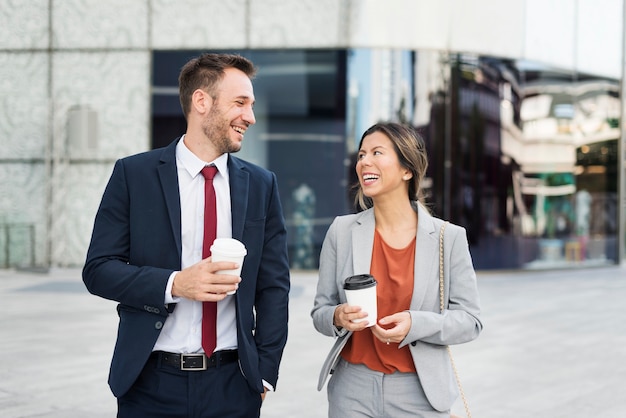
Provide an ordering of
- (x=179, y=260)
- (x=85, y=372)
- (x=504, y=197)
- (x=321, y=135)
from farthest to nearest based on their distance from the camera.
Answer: (x=504, y=197) < (x=321, y=135) < (x=85, y=372) < (x=179, y=260)

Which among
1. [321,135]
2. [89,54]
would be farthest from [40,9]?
[321,135]

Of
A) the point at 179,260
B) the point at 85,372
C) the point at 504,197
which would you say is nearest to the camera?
the point at 179,260

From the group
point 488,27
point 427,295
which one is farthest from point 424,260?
point 488,27

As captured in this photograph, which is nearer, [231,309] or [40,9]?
[231,309]

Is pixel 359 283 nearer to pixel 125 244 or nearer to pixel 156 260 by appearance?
pixel 156 260

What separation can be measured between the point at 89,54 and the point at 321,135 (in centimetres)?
499

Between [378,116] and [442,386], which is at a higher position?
[378,116]

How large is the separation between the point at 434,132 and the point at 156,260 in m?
13.0

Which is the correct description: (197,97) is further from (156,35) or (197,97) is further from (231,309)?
(156,35)

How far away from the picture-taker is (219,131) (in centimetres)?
271

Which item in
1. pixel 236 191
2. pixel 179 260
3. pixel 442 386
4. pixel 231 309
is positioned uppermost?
pixel 236 191

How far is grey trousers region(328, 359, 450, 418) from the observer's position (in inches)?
106

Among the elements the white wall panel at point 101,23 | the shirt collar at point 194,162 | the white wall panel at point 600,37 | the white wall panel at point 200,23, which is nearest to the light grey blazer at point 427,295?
the shirt collar at point 194,162

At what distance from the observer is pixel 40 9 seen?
15.1m
